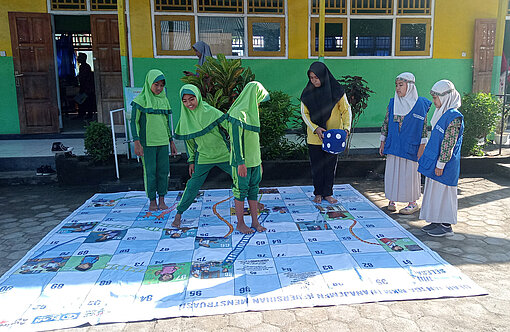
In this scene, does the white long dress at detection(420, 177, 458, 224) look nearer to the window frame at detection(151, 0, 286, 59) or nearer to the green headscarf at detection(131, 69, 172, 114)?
the green headscarf at detection(131, 69, 172, 114)

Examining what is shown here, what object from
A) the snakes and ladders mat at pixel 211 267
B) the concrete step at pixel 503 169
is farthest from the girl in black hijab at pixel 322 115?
the concrete step at pixel 503 169

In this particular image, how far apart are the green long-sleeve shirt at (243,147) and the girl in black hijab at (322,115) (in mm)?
1108

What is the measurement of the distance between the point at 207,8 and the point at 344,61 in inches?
120

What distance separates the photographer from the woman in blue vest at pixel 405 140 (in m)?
4.46

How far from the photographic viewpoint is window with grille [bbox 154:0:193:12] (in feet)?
26.1

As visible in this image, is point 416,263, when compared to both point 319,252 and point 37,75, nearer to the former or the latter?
point 319,252

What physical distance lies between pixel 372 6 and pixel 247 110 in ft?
19.9

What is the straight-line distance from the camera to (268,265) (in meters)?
3.46

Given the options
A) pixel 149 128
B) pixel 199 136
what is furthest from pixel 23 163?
pixel 199 136

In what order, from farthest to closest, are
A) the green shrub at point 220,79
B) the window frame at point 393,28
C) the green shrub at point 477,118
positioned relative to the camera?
the window frame at point 393,28, the green shrub at point 477,118, the green shrub at point 220,79

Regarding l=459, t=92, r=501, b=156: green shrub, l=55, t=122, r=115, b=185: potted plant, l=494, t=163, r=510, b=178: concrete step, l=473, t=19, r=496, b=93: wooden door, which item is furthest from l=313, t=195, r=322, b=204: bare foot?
l=473, t=19, r=496, b=93: wooden door

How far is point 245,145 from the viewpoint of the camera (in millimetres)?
3979

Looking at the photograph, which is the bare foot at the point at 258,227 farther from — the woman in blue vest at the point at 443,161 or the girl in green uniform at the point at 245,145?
the woman in blue vest at the point at 443,161

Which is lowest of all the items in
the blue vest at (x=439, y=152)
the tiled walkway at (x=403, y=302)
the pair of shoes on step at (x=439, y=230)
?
the tiled walkway at (x=403, y=302)
